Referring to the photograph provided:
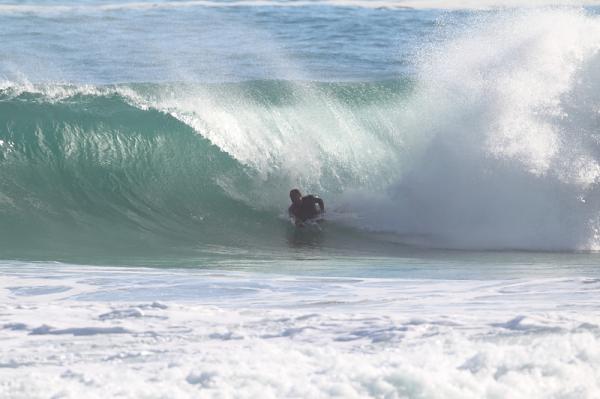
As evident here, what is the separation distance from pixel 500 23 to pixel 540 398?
10285 mm

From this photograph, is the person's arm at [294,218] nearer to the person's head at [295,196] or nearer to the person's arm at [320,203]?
the person's head at [295,196]

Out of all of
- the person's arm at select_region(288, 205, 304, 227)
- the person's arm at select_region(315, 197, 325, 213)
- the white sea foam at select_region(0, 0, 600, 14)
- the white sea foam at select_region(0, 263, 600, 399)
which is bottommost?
the white sea foam at select_region(0, 263, 600, 399)

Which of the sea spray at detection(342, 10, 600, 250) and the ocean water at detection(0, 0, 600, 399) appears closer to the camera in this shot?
the ocean water at detection(0, 0, 600, 399)

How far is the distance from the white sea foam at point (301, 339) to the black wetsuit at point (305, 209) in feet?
11.4

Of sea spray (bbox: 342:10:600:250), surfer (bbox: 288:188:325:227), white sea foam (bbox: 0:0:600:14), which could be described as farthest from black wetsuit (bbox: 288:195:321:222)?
white sea foam (bbox: 0:0:600:14)

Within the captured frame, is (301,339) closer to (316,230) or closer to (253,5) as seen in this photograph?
(316,230)

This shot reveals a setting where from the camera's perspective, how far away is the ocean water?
22.2 ft

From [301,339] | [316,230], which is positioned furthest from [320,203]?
[301,339]

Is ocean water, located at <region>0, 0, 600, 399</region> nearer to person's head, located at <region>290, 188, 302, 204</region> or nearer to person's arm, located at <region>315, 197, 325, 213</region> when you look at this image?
person's arm, located at <region>315, 197, 325, 213</region>

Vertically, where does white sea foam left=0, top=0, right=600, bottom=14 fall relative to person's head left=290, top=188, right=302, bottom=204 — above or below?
above

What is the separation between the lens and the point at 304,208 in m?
13.0

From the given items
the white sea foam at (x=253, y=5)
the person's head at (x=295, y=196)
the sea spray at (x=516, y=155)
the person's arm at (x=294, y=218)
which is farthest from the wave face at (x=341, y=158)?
the white sea foam at (x=253, y=5)

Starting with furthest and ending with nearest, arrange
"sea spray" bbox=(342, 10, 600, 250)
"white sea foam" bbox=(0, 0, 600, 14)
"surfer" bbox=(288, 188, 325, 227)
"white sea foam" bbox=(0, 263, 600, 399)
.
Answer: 1. "white sea foam" bbox=(0, 0, 600, 14)
2. "surfer" bbox=(288, 188, 325, 227)
3. "sea spray" bbox=(342, 10, 600, 250)
4. "white sea foam" bbox=(0, 263, 600, 399)

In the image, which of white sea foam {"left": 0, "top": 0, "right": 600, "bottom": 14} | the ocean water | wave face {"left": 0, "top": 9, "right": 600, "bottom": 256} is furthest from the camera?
white sea foam {"left": 0, "top": 0, "right": 600, "bottom": 14}
